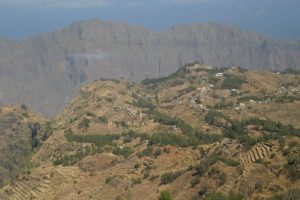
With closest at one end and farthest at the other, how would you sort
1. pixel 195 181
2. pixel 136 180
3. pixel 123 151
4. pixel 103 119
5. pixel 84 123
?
pixel 195 181, pixel 136 180, pixel 123 151, pixel 84 123, pixel 103 119

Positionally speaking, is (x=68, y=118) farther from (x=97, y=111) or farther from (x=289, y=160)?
(x=289, y=160)

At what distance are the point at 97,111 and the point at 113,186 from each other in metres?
59.1

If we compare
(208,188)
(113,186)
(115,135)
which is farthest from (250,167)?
(115,135)

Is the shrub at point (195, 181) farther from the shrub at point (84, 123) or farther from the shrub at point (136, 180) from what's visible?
the shrub at point (84, 123)

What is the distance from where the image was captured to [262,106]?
157 metres

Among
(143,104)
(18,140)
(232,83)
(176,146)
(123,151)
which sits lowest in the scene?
(18,140)

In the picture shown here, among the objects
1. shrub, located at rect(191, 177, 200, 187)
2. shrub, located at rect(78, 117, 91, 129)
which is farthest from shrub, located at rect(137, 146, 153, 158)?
shrub, located at rect(78, 117, 91, 129)

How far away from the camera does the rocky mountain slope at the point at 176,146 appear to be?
264 feet

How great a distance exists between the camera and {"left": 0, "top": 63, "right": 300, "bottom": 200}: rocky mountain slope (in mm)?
80562

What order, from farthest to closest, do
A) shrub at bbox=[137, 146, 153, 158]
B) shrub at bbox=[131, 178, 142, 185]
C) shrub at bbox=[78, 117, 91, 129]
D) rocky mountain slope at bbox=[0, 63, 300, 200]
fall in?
shrub at bbox=[78, 117, 91, 129] < shrub at bbox=[137, 146, 153, 158] < shrub at bbox=[131, 178, 142, 185] < rocky mountain slope at bbox=[0, 63, 300, 200]

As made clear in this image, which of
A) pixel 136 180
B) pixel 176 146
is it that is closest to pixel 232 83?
pixel 176 146

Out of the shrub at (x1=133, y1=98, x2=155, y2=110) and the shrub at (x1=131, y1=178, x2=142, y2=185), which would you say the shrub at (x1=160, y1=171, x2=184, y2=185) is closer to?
the shrub at (x1=131, y1=178, x2=142, y2=185)

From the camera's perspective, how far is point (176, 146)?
115000 millimetres

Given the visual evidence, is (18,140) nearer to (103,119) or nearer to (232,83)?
(103,119)
